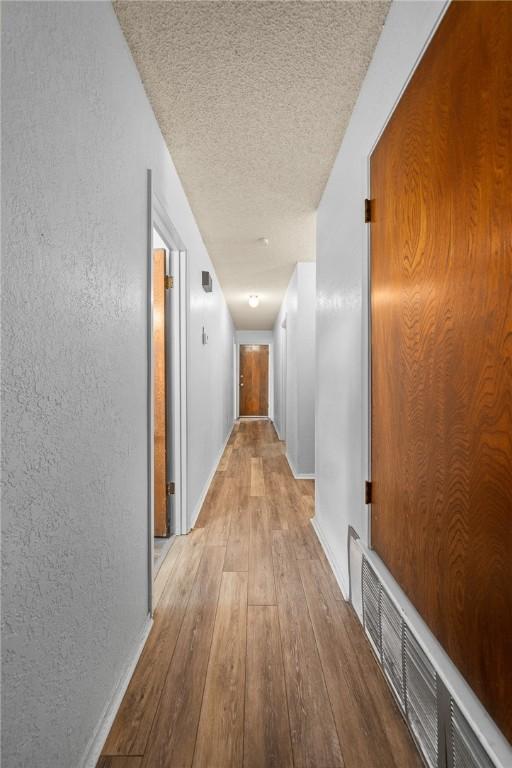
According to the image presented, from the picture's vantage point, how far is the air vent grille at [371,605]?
133 centimetres

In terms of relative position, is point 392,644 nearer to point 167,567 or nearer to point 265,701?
point 265,701

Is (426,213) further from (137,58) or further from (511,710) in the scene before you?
(137,58)

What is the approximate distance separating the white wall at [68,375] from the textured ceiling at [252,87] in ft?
0.67

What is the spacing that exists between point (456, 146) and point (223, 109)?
1.30m

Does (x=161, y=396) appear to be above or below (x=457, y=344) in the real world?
below

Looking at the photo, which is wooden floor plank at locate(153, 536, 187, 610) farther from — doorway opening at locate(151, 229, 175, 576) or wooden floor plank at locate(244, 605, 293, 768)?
wooden floor plank at locate(244, 605, 293, 768)

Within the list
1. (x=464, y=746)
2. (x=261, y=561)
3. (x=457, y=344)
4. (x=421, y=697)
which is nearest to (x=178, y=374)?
(x=261, y=561)

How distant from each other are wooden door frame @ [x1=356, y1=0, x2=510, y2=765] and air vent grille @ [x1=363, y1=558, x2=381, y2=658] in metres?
0.05

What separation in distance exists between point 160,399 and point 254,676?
64.3 inches

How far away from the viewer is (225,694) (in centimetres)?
126

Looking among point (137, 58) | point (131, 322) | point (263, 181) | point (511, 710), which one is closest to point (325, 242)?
point (263, 181)

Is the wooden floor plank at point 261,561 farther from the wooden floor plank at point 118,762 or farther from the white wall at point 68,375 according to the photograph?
the wooden floor plank at point 118,762

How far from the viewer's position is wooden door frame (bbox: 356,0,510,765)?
737 millimetres

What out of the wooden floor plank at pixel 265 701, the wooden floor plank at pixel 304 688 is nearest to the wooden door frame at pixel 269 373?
the wooden floor plank at pixel 304 688
